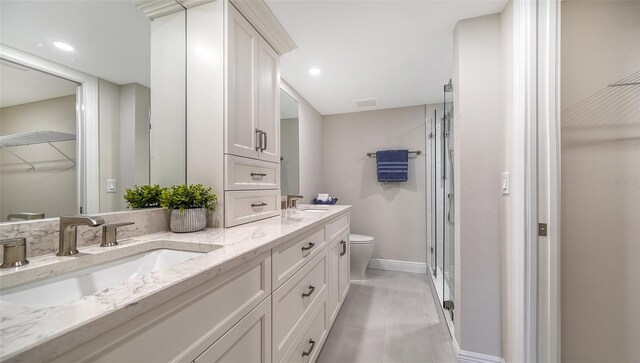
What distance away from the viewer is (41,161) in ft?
2.60

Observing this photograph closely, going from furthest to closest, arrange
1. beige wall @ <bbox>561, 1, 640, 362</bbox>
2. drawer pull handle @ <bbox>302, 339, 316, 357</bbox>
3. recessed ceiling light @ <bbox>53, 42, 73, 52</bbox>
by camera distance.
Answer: drawer pull handle @ <bbox>302, 339, 316, 357</bbox> < beige wall @ <bbox>561, 1, 640, 362</bbox> < recessed ceiling light @ <bbox>53, 42, 73, 52</bbox>

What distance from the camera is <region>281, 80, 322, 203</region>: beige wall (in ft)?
9.19

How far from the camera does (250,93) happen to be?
1486 millimetres

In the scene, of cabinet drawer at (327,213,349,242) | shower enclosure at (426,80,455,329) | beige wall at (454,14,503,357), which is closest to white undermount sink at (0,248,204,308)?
cabinet drawer at (327,213,349,242)

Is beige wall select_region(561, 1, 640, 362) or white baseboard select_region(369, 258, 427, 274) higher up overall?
beige wall select_region(561, 1, 640, 362)

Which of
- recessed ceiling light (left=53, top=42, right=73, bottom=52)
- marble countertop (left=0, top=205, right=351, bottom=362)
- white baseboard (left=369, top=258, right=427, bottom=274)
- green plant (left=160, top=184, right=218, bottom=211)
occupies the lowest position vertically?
white baseboard (left=369, top=258, right=427, bottom=274)

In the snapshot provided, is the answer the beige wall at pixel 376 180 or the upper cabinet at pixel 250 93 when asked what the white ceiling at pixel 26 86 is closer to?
the upper cabinet at pixel 250 93

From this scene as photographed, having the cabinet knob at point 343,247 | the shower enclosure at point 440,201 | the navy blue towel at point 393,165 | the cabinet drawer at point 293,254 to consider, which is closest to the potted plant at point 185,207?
the cabinet drawer at point 293,254

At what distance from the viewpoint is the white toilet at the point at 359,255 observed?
2.83 m

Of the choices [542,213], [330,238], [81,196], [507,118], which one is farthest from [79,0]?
[542,213]

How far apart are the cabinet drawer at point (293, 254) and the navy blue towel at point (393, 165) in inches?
72.8

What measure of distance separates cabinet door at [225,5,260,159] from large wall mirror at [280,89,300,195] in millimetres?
812

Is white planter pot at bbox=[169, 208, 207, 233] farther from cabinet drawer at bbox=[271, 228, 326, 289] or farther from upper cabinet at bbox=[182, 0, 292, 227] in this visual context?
cabinet drawer at bbox=[271, 228, 326, 289]

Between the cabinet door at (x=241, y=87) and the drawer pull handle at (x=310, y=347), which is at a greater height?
the cabinet door at (x=241, y=87)
